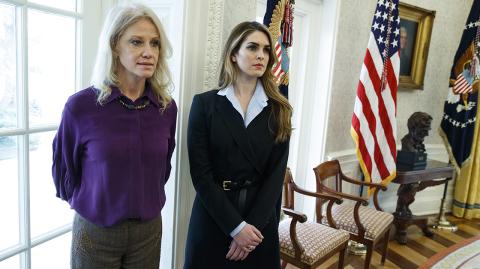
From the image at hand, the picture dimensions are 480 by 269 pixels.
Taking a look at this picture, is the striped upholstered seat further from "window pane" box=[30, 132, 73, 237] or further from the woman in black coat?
"window pane" box=[30, 132, 73, 237]

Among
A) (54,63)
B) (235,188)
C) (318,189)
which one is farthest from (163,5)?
(318,189)

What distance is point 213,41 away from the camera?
1657 mm

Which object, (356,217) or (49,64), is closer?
(49,64)

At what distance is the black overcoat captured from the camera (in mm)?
1419

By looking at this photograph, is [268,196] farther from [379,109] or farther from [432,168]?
[432,168]

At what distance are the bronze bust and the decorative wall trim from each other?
7.65 feet

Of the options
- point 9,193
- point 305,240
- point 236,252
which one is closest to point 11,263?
point 9,193

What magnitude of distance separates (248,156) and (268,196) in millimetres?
194

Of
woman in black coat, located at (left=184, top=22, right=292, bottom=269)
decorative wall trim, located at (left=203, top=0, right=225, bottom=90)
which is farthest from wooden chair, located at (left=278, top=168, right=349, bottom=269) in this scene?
decorative wall trim, located at (left=203, top=0, right=225, bottom=90)

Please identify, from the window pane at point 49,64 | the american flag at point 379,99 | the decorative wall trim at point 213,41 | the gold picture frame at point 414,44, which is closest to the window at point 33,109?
the window pane at point 49,64

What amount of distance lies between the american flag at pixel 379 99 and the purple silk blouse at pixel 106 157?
207 centimetres

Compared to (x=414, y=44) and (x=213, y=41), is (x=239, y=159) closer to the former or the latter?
(x=213, y=41)

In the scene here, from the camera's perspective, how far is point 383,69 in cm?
281

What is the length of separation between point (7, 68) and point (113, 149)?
0.58m
